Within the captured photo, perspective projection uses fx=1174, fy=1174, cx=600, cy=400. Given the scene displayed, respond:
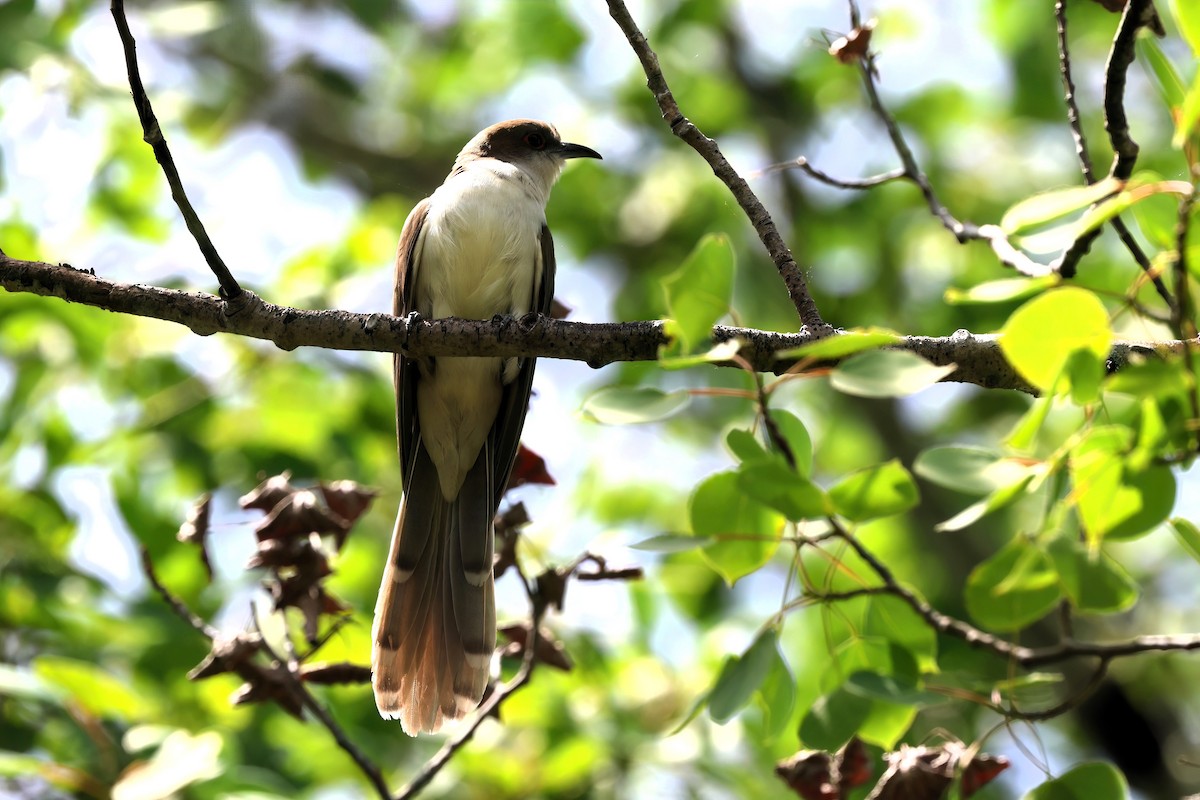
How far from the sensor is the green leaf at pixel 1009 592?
2148 millimetres

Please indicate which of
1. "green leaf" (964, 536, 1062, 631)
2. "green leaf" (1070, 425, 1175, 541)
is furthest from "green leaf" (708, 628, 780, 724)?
"green leaf" (1070, 425, 1175, 541)

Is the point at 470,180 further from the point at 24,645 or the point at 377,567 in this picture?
the point at 24,645

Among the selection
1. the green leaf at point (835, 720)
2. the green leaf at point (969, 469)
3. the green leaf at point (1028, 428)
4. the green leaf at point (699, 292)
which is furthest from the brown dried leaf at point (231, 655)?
the green leaf at point (1028, 428)

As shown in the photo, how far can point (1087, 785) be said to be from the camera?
252 centimetres

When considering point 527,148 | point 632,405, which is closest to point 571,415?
point 632,405

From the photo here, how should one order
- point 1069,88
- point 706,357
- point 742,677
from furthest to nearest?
point 1069,88 → point 742,677 → point 706,357

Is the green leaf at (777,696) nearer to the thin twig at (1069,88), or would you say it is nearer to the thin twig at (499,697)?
the thin twig at (499,697)

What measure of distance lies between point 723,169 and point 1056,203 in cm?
155

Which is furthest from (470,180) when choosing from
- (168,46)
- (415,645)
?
(168,46)

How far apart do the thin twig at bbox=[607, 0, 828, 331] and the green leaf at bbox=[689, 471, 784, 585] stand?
0.86 m

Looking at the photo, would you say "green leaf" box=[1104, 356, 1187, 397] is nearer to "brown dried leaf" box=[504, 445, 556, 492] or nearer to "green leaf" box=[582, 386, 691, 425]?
"green leaf" box=[582, 386, 691, 425]

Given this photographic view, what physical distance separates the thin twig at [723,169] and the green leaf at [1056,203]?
4.16 ft

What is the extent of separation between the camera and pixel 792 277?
3.29 meters

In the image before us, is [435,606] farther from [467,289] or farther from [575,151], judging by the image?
[575,151]
